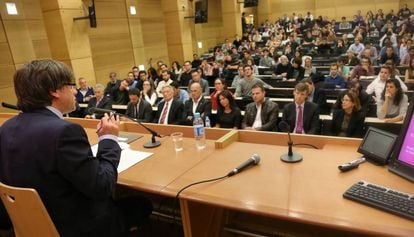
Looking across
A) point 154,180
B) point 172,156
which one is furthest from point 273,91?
point 154,180

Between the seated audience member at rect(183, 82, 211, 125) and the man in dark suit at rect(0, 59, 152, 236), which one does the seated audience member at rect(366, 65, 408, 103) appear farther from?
the man in dark suit at rect(0, 59, 152, 236)

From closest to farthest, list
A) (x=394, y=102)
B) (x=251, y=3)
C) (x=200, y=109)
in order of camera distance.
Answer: (x=394, y=102) < (x=200, y=109) < (x=251, y=3)

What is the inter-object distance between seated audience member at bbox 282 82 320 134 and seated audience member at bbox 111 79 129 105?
3.80 meters

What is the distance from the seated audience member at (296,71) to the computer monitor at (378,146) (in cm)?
503

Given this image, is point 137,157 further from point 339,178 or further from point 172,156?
point 339,178

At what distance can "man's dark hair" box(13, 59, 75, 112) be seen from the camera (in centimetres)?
139

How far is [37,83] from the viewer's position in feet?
4.57

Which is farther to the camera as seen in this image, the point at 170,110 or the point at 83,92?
the point at 83,92

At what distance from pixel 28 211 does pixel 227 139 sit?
1.27 m

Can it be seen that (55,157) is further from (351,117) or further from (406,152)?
(351,117)

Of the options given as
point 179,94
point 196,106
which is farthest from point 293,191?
point 179,94

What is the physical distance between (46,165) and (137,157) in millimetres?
820

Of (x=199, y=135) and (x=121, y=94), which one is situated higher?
(x=199, y=135)

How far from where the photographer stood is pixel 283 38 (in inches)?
497
